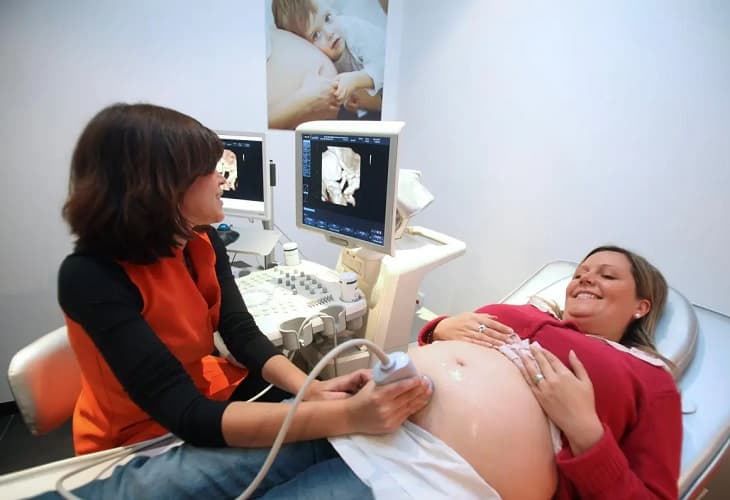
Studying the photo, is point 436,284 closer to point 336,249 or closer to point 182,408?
point 336,249

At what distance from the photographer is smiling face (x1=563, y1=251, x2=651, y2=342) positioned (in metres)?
1.14

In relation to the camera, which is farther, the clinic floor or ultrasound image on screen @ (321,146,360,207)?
the clinic floor

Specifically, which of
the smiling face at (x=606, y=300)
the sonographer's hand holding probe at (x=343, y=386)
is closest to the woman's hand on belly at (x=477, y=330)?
the smiling face at (x=606, y=300)

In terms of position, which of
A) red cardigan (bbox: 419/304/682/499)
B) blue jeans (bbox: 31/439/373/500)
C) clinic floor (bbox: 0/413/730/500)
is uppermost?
red cardigan (bbox: 419/304/682/499)

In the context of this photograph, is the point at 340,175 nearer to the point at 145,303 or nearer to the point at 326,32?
the point at 145,303

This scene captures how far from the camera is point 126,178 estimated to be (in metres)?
0.76

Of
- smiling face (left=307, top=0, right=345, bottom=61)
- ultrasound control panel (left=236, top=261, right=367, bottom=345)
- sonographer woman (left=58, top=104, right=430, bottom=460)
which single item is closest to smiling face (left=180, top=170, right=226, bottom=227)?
sonographer woman (left=58, top=104, right=430, bottom=460)

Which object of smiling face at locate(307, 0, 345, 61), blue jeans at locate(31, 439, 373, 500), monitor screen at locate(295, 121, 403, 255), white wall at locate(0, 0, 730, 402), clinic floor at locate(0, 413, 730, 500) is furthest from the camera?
smiling face at locate(307, 0, 345, 61)

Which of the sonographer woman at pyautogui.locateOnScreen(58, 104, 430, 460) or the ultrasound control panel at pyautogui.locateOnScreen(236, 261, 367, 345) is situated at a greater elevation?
the sonographer woman at pyautogui.locateOnScreen(58, 104, 430, 460)

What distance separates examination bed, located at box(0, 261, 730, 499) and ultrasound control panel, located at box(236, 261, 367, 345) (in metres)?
0.50

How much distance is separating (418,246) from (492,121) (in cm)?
86

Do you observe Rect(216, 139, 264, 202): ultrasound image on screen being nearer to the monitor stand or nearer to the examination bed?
the monitor stand

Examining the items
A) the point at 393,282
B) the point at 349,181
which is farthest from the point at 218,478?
the point at 349,181

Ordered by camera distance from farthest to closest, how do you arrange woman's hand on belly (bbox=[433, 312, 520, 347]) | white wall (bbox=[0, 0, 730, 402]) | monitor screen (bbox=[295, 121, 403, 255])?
white wall (bbox=[0, 0, 730, 402]), monitor screen (bbox=[295, 121, 403, 255]), woman's hand on belly (bbox=[433, 312, 520, 347])
